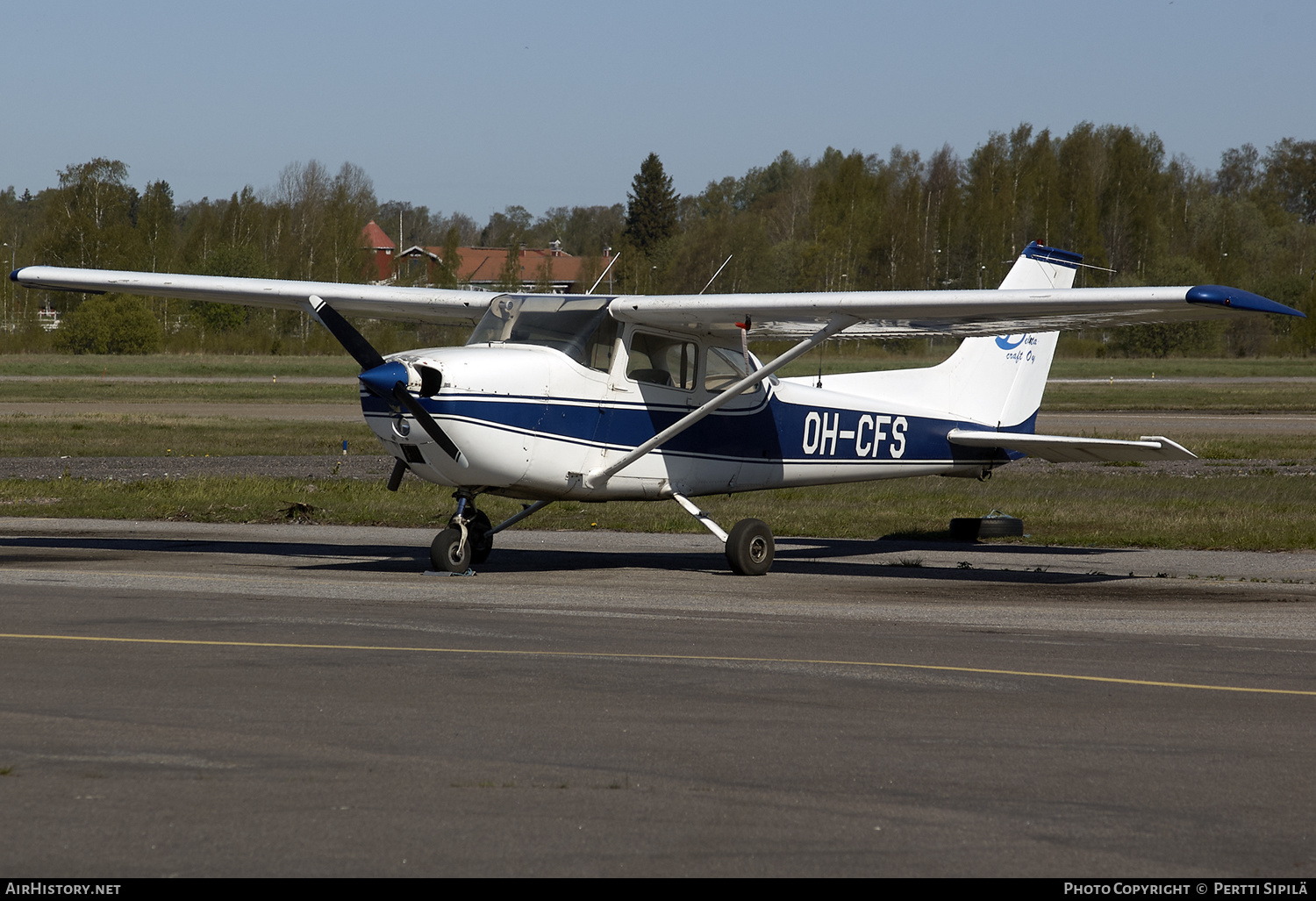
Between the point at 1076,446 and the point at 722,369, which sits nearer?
the point at 722,369

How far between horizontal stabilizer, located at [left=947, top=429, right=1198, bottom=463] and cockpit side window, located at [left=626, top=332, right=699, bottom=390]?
3657 mm

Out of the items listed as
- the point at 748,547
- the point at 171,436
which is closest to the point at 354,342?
the point at 748,547

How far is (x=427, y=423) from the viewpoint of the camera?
11734mm

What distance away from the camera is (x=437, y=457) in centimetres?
1202

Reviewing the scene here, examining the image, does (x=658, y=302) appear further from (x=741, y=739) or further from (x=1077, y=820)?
(x=1077, y=820)

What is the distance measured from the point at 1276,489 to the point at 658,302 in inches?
462

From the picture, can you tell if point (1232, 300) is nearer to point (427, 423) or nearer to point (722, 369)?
point (722, 369)

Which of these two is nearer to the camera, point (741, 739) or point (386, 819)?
point (386, 819)

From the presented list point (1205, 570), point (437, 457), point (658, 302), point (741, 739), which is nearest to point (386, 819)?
point (741, 739)

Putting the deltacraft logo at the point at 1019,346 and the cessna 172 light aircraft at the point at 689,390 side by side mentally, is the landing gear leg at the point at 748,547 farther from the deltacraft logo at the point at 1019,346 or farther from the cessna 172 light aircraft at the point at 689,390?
the deltacraft logo at the point at 1019,346

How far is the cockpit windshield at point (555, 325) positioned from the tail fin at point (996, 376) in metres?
3.36

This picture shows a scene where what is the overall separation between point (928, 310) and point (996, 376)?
412cm

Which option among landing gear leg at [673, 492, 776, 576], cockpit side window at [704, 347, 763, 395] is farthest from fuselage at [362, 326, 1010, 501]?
landing gear leg at [673, 492, 776, 576]

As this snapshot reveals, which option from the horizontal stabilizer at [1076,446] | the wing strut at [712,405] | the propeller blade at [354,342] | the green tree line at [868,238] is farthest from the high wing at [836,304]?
the green tree line at [868,238]
